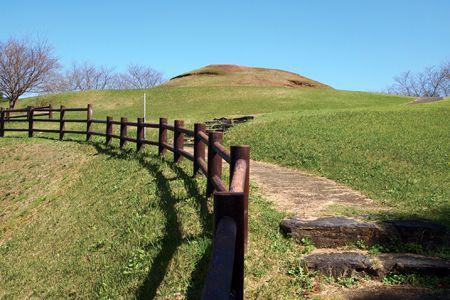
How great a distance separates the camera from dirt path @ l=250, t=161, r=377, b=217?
7.16 metres

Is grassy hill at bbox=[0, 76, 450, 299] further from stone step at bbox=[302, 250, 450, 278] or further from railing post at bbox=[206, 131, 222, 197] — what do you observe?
railing post at bbox=[206, 131, 222, 197]

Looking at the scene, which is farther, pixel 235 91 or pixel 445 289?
pixel 235 91

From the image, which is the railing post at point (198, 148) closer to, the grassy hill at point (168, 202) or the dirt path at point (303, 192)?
the grassy hill at point (168, 202)

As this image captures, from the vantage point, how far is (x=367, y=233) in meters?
5.77

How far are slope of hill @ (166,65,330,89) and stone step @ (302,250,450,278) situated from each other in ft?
147

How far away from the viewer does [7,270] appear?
833 cm

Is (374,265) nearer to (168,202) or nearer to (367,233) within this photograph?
(367,233)

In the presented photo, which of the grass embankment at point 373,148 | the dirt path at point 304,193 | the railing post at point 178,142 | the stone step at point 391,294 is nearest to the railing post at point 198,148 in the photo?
the dirt path at point 304,193

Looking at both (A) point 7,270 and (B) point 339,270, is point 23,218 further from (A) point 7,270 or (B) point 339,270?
(B) point 339,270

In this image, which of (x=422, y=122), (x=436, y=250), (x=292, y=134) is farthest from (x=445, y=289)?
(x=422, y=122)

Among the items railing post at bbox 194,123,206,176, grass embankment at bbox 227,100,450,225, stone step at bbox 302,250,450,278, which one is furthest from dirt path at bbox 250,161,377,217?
stone step at bbox 302,250,450,278

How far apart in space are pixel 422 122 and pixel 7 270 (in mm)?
15927

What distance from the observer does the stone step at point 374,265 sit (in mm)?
5020

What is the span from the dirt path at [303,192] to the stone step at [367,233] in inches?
26.6
